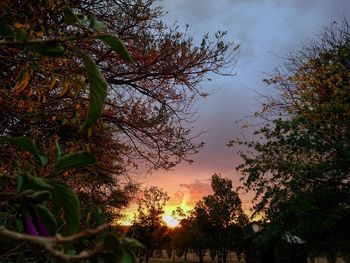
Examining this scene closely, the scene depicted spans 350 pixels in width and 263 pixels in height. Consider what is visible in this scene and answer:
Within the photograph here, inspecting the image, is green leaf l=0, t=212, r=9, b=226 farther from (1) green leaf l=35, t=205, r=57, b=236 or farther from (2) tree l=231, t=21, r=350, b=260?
(2) tree l=231, t=21, r=350, b=260

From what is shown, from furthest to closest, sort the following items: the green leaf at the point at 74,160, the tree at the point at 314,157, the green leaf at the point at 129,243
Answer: the tree at the point at 314,157
the green leaf at the point at 74,160
the green leaf at the point at 129,243

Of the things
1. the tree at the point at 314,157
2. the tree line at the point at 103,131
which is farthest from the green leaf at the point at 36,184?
the tree at the point at 314,157

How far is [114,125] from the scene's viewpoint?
28.9 ft

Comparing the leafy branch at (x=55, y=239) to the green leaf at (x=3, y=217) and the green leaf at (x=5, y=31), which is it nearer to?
the green leaf at (x=5, y=31)

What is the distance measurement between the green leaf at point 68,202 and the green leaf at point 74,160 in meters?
0.07

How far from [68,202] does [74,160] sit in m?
0.10

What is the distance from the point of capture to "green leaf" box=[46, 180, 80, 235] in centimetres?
74

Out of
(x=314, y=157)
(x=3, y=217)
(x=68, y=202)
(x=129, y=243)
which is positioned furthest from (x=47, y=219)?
(x=314, y=157)

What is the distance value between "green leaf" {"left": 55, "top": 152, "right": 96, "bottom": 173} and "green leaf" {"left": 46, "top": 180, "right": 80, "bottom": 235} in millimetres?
66

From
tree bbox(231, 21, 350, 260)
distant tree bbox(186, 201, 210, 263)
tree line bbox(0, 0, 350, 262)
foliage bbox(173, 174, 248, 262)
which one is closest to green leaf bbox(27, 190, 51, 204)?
tree line bbox(0, 0, 350, 262)

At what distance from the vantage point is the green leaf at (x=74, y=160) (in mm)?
793

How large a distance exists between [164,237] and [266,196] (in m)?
50.7

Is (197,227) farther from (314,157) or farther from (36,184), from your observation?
(36,184)

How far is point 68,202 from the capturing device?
74 centimetres
